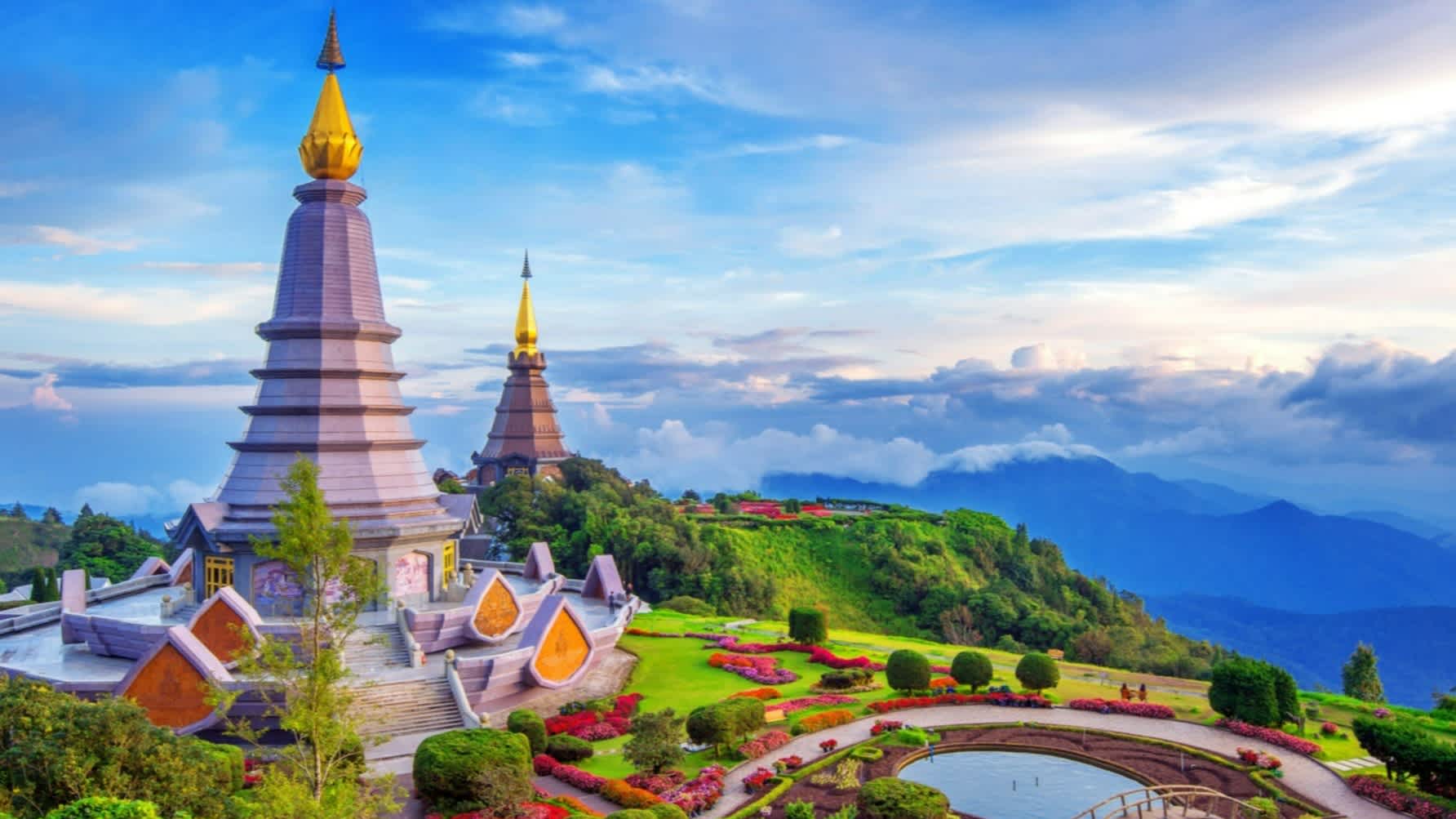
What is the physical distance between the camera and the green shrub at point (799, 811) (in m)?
17.0

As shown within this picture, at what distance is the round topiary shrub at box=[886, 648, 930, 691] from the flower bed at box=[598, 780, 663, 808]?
1014 cm

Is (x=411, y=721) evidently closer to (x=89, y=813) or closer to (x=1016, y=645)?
(x=89, y=813)

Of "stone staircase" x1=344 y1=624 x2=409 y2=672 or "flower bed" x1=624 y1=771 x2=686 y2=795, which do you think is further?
"stone staircase" x1=344 y1=624 x2=409 y2=672

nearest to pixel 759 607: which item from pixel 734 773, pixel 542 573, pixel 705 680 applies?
pixel 542 573

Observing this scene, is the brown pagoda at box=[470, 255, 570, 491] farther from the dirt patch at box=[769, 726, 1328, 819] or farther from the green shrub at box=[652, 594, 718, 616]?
the dirt patch at box=[769, 726, 1328, 819]

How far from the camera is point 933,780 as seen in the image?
65.5 ft

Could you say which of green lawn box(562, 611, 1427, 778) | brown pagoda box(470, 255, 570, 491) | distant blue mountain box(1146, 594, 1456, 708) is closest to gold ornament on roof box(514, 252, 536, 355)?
brown pagoda box(470, 255, 570, 491)

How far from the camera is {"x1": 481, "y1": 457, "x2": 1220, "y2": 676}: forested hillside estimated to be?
46312mm

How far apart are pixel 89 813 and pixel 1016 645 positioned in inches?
1524

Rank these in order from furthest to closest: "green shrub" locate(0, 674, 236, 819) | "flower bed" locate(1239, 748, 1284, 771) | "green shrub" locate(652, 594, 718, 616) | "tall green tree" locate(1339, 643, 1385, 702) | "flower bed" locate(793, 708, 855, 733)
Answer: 1. "green shrub" locate(652, 594, 718, 616)
2. "tall green tree" locate(1339, 643, 1385, 702)
3. "flower bed" locate(793, 708, 855, 733)
4. "flower bed" locate(1239, 748, 1284, 771)
5. "green shrub" locate(0, 674, 236, 819)

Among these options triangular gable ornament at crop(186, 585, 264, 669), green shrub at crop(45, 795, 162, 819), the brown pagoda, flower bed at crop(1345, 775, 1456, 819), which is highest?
the brown pagoda

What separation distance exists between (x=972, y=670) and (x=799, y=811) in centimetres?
1139

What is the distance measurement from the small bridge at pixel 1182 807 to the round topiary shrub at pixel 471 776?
10.3 meters

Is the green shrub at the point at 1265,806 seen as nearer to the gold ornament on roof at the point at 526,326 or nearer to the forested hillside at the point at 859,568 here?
the forested hillside at the point at 859,568
